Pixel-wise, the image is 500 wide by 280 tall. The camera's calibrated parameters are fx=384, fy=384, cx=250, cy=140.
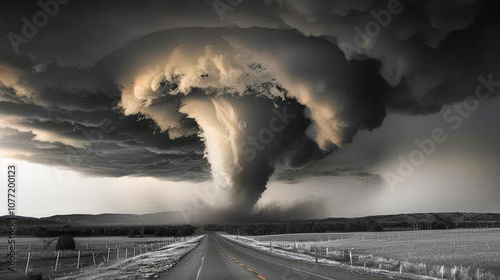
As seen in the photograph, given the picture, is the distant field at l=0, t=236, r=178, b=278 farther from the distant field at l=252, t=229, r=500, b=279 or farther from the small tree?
the distant field at l=252, t=229, r=500, b=279

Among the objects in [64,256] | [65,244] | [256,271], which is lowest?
[64,256]

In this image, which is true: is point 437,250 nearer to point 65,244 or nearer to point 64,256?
point 64,256

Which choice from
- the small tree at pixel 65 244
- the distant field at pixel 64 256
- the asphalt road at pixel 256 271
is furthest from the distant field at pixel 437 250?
the small tree at pixel 65 244

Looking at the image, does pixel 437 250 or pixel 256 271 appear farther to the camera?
pixel 437 250

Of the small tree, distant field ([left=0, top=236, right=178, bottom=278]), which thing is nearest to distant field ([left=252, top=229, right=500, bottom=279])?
distant field ([left=0, top=236, right=178, bottom=278])

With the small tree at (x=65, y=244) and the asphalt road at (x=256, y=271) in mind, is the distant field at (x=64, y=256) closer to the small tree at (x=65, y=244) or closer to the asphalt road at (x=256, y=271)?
the small tree at (x=65, y=244)

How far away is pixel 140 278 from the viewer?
18.7 m

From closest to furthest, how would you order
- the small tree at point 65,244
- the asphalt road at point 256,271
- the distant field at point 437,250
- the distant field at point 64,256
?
the asphalt road at point 256,271, the distant field at point 437,250, the distant field at point 64,256, the small tree at point 65,244

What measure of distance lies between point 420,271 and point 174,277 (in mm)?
13435

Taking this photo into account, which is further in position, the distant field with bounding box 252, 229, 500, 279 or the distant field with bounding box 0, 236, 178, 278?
the distant field with bounding box 0, 236, 178, 278

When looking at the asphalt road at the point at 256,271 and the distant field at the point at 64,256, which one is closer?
the asphalt road at the point at 256,271

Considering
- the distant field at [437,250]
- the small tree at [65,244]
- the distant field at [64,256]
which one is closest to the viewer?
the distant field at [437,250]

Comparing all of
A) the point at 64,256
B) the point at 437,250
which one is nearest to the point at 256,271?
the point at 437,250

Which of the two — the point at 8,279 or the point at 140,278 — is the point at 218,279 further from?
the point at 8,279
